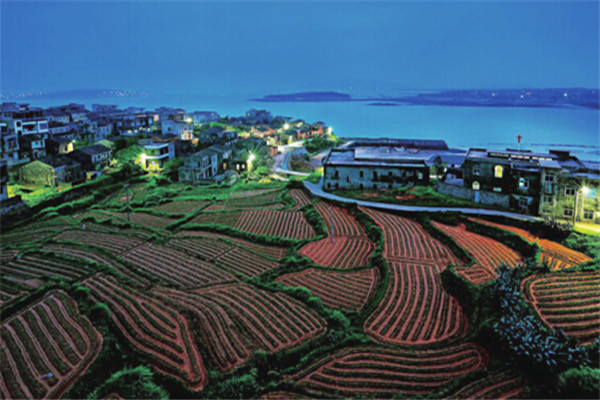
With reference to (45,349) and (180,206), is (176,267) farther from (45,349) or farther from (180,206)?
(180,206)

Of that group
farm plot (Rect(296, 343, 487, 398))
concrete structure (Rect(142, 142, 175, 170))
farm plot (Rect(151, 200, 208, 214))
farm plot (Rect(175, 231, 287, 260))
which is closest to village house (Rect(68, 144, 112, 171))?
concrete structure (Rect(142, 142, 175, 170))

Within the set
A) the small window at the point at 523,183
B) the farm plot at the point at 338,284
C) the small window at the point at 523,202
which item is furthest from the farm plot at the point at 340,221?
the small window at the point at 523,183

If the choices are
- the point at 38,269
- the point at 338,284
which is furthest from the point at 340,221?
the point at 38,269

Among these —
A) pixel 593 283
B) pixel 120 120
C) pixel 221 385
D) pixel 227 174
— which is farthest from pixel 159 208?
pixel 120 120

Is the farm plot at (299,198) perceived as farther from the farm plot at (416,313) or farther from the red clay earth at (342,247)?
the farm plot at (416,313)

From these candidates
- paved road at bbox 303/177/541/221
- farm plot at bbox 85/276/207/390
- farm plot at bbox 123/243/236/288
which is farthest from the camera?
paved road at bbox 303/177/541/221

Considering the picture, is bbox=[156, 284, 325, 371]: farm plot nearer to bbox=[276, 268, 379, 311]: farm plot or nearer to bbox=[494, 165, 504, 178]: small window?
bbox=[276, 268, 379, 311]: farm plot
